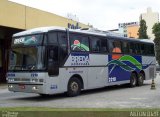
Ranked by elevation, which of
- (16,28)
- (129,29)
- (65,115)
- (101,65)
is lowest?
(65,115)

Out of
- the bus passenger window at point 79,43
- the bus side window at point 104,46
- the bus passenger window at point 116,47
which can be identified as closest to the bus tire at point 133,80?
the bus passenger window at point 116,47

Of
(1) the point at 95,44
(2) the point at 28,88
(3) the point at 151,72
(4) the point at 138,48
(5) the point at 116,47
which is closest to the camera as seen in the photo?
(2) the point at 28,88

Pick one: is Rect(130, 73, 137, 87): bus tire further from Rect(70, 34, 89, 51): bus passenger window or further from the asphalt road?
Rect(70, 34, 89, 51): bus passenger window

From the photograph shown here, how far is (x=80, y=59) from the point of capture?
18.2 metres

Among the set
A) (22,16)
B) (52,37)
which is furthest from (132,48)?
(22,16)

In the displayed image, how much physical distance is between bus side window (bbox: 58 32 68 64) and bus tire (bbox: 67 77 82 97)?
4.16 ft

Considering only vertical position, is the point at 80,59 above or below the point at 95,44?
below

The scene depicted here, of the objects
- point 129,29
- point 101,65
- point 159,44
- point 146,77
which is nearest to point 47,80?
point 101,65

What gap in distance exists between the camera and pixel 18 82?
16.6 metres

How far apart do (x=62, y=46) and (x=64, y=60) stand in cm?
63

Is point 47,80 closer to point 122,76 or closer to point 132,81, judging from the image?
point 122,76

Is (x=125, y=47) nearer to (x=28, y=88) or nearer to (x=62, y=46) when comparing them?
(x=62, y=46)

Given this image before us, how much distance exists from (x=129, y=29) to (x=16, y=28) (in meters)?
124

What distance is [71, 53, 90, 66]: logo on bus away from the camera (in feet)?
58.1
